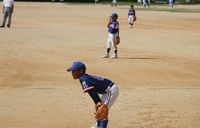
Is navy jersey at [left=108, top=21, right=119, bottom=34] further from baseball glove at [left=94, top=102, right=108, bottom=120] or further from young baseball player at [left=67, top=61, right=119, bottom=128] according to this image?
baseball glove at [left=94, top=102, right=108, bottom=120]

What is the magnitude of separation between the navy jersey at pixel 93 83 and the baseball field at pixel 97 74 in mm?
2214

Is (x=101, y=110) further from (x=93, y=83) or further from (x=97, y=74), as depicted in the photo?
(x=97, y=74)

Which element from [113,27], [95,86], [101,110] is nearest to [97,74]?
[113,27]

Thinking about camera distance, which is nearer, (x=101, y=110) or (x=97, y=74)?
(x=101, y=110)

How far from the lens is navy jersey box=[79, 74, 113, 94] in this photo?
27.5 feet

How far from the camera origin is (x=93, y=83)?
27.9 ft

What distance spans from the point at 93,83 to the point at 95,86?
105mm

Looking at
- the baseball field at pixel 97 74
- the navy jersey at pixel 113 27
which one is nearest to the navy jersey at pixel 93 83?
the baseball field at pixel 97 74

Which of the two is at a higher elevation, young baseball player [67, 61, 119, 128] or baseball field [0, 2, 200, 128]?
young baseball player [67, 61, 119, 128]

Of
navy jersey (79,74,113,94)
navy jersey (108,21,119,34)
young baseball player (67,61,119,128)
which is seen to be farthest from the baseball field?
navy jersey (79,74,113,94)

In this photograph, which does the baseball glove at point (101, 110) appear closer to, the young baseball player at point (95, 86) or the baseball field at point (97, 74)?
the young baseball player at point (95, 86)

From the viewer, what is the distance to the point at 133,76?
1667 centimetres

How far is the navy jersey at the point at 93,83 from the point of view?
838 centimetres

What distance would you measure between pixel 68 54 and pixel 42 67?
332cm
